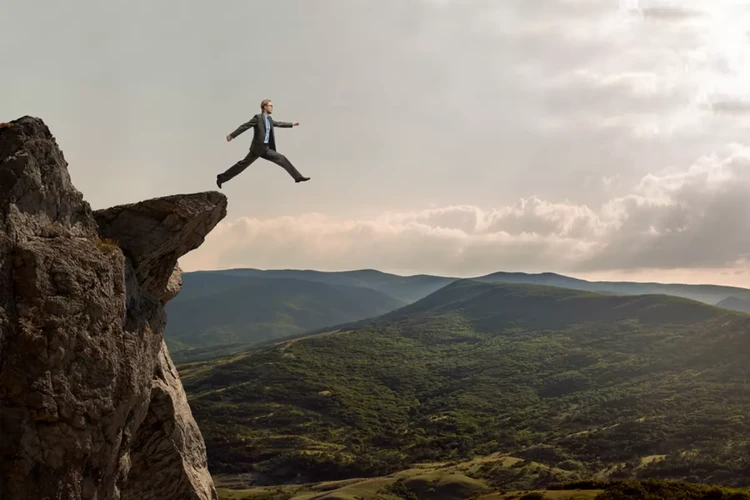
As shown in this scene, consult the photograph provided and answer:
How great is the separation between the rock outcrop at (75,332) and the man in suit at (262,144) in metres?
1.97

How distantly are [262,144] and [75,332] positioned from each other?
980 cm

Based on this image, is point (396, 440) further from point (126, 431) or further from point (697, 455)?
point (126, 431)

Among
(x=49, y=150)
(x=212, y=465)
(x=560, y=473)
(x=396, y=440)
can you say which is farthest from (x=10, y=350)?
(x=396, y=440)

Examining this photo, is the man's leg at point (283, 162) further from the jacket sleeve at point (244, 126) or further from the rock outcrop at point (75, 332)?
the rock outcrop at point (75, 332)

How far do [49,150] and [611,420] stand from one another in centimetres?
19916

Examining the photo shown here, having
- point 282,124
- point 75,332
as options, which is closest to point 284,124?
point 282,124

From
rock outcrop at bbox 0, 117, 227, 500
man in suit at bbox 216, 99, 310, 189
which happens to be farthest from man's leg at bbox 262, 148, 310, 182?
rock outcrop at bbox 0, 117, 227, 500

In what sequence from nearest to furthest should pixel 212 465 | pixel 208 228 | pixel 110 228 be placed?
pixel 110 228 → pixel 208 228 → pixel 212 465

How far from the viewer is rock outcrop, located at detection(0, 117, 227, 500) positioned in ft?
49.0

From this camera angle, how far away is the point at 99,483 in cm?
1712

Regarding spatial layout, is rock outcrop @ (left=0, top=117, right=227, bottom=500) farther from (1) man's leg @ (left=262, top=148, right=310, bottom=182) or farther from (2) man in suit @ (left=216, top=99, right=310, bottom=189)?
(1) man's leg @ (left=262, top=148, right=310, bottom=182)

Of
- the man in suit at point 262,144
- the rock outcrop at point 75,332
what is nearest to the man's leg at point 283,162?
the man in suit at point 262,144

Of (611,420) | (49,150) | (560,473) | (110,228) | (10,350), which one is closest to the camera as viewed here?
(10,350)

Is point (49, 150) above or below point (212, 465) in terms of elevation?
above
